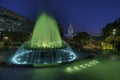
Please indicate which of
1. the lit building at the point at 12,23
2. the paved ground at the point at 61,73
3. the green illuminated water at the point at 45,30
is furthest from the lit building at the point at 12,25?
the paved ground at the point at 61,73

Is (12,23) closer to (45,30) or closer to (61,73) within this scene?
(45,30)

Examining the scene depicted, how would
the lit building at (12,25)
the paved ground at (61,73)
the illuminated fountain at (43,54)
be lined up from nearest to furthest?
1. the paved ground at (61,73)
2. the illuminated fountain at (43,54)
3. the lit building at (12,25)

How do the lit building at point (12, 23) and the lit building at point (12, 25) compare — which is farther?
the lit building at point (12, 23)

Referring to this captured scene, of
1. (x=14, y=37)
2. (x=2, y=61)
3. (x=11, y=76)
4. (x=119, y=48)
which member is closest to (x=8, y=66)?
(x=2, y=61)

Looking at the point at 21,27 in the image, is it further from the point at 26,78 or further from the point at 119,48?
the point at 26,78

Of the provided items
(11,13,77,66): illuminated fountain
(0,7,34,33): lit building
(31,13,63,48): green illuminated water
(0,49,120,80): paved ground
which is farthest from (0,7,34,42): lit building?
(0,49,120,80): paved ground

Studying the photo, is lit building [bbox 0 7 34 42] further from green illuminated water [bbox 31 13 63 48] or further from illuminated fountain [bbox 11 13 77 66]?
illuminated fountain [bbox 11 13 77 66]

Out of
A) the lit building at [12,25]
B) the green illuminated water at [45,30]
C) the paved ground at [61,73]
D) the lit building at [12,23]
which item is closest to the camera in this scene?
the paved ground at [61,73]

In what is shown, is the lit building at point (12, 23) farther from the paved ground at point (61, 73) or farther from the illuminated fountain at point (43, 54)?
the paved ground at point (61, 73)

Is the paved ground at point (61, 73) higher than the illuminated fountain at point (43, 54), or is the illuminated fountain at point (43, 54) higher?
the illuminated fountain at point (43, 54)

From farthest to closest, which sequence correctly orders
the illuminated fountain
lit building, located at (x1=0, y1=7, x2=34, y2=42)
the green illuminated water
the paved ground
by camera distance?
lit building, located at (x1=0, y1=7, x2=34, y2=42) → the green illuminated water → the illuminated fountain → the paved ground

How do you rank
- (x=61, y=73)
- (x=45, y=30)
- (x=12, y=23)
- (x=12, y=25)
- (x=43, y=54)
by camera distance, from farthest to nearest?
(x=12, y=23) → (x=12, y=25) → (x=45, y=30) → (x=43, y=54) → (x=61, y=73)

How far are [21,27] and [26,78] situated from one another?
8818 centimetres

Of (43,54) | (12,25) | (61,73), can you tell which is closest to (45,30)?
(43,54)
